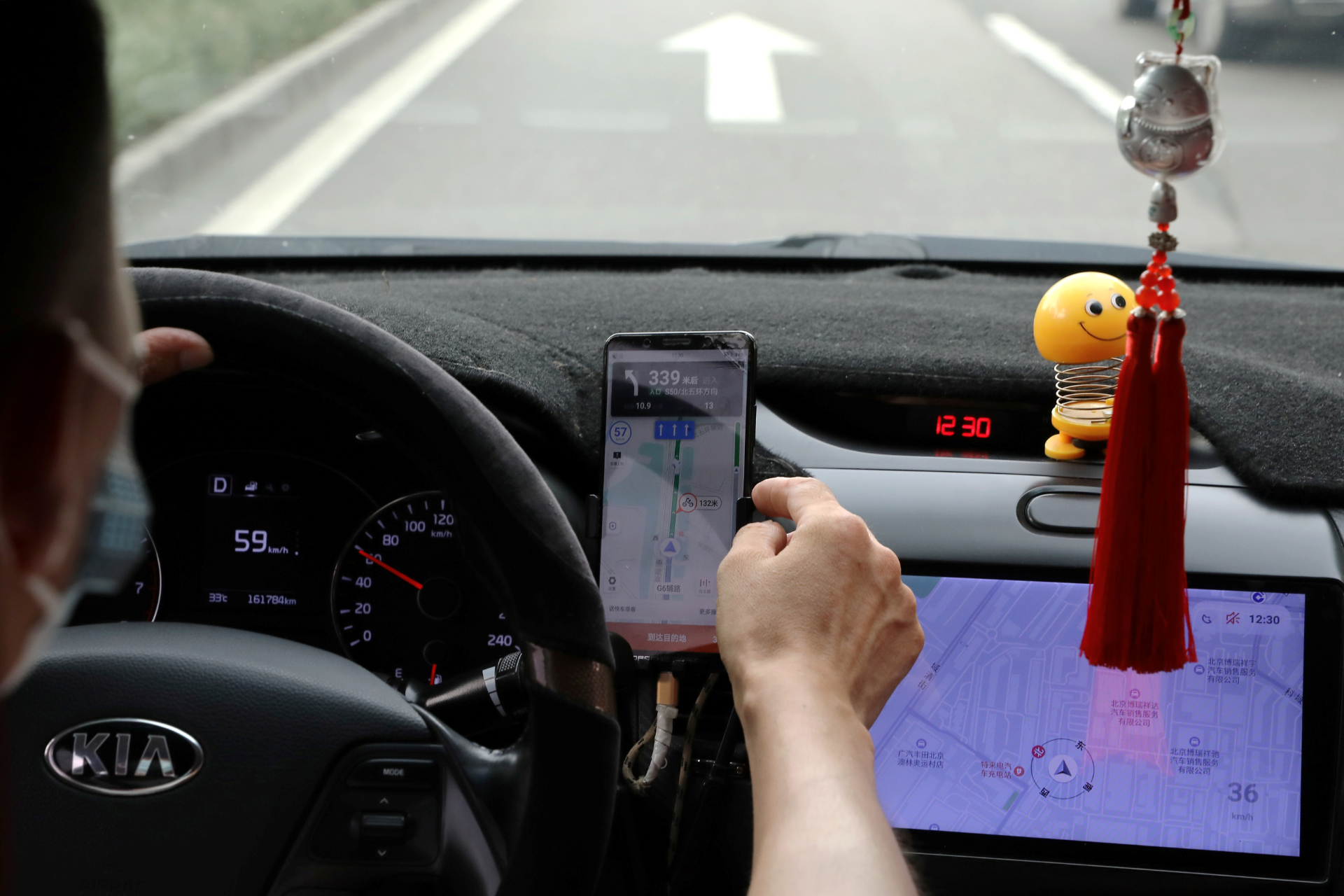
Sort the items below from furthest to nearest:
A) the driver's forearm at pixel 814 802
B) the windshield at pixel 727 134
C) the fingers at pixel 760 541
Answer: the windshield at pixel 727 134, the fingers at pixel 760 541, the driver's forearm at pixel 814 802

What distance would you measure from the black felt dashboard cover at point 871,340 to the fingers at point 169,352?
1.53 feet

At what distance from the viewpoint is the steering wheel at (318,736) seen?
0.91 meters

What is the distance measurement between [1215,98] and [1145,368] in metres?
0.24

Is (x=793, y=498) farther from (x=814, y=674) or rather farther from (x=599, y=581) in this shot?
(x=599, y=581)

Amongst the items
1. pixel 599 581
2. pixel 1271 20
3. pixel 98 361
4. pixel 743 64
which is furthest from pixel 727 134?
pixel 98 361

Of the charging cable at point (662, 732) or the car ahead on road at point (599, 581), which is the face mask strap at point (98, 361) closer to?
the car ahead on road at point (599, 581)

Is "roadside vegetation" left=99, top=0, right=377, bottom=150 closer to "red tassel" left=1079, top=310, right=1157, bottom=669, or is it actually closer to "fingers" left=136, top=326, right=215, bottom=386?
"fingers" left=136, top=326, right=215, bottom=386

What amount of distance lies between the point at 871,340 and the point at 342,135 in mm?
2100

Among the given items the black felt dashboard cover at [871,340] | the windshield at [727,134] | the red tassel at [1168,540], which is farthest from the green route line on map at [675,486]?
the windshield at [727,134]

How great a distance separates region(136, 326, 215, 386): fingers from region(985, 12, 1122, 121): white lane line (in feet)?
8.63

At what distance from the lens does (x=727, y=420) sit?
136 cm

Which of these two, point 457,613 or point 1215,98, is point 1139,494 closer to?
point 1215,98

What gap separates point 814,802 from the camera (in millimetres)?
804

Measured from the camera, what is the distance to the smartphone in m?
1.35
